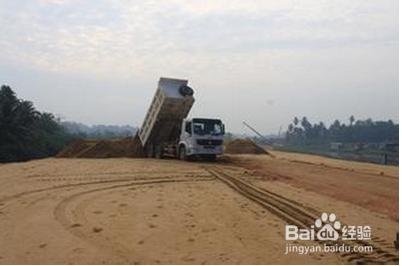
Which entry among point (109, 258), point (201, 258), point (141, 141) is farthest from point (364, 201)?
point (141, 141)

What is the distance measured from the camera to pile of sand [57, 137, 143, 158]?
28.8 meters

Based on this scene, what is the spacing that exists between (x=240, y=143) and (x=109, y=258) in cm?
2836

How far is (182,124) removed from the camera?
25.2m

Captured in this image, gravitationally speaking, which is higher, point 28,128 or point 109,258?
point 28,128

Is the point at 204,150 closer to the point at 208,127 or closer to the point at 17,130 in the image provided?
the point at 208,127

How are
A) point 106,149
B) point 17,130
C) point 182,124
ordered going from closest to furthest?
point 182,124
point 106,149
point 17,130

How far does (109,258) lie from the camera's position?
7723 mm

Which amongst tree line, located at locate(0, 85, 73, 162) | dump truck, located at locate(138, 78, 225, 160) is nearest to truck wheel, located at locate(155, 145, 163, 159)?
dump truck, located at locate(138, 78, 225, 160)

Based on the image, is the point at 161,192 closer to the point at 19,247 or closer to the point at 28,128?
the point at 19,247

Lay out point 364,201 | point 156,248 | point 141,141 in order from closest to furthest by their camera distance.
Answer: point 156,248
point 364,201
point 141,141

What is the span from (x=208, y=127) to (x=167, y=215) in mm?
14211

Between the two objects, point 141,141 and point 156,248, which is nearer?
point 156,248

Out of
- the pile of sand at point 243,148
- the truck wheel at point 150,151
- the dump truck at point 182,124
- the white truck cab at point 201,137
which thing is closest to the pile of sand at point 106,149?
the truck wheel at point 150,151

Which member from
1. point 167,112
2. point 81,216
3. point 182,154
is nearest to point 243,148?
point 182,154
